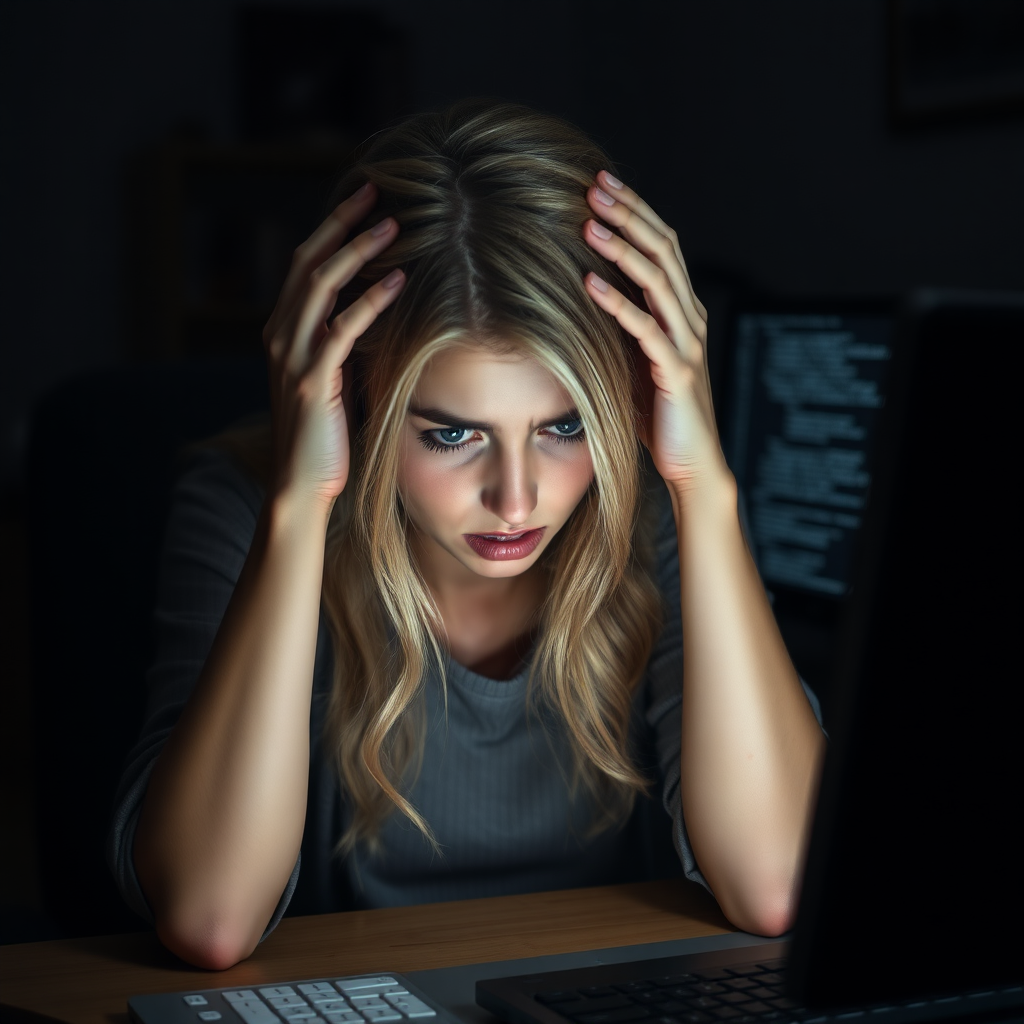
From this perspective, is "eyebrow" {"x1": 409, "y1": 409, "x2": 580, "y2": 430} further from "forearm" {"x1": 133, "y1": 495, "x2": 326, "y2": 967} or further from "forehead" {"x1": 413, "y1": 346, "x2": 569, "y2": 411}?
"forearm" {"x1": 133, "y1": 495, "x2": 326, "y2": 967}

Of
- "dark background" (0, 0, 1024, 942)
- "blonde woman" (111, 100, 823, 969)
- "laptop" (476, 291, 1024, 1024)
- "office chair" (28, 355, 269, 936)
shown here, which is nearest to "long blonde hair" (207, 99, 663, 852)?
"blonde woman" (111, 100, 823, 969)

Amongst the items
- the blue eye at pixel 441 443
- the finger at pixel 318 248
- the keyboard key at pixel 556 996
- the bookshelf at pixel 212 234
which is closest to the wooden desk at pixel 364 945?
the keyboard key at pixel 556 996

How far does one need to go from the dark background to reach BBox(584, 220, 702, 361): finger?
646 mm

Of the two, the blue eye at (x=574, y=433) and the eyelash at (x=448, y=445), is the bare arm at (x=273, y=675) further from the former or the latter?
the blue eye at (x=574, y=433)

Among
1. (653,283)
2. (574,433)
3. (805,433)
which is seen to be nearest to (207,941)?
(574,433)

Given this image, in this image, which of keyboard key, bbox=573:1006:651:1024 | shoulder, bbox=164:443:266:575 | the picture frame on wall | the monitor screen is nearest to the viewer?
keyboard key, bbox=573:1006:651:1024

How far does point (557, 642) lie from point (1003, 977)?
0.68 m

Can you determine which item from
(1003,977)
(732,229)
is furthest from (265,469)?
(732,229)

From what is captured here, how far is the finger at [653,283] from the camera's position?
980 mm

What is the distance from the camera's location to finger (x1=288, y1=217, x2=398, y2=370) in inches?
37.5

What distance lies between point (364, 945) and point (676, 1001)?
230 mm

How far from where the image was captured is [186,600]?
42.3 inches

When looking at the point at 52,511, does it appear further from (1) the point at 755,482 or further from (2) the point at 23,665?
(2) the point at 23,665

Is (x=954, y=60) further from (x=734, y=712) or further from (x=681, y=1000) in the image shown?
(x=681, y=1000)
